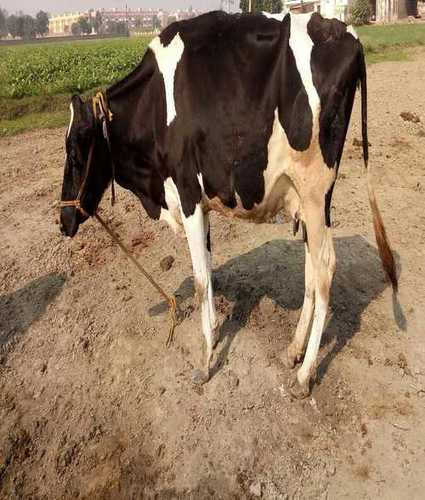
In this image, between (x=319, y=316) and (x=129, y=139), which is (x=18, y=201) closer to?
(x=129, y=139)

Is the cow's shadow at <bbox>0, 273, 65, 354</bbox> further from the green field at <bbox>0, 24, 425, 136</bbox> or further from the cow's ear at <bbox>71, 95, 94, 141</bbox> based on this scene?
the green field at <bbox>0, 24, 425, 136</bbox>

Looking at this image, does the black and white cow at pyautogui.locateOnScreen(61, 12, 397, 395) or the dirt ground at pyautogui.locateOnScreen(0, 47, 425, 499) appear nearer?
the black and white cow at pyautogui.locateOnScreen(61, 12, 397, 395)

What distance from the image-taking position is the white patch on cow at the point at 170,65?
142 inches

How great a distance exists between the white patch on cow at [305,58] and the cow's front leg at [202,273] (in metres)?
1.13

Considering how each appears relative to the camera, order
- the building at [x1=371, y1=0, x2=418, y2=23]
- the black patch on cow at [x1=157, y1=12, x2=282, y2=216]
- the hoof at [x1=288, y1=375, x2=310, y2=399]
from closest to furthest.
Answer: the black patch on cow at [x1=157, y1=12, x2=282, y2=216], the hoof at [x1=288, y1=375, x2=310, y2=399], the building at [x1=371, y1=0, x2=418, y2=23]

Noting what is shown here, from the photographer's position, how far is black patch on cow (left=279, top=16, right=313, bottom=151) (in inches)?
129

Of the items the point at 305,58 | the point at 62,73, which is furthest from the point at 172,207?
the point at 62,73

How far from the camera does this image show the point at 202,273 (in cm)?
408

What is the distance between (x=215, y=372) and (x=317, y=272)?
51.4 inches

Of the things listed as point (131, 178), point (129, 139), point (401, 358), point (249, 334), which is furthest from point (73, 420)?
point (401, 358)

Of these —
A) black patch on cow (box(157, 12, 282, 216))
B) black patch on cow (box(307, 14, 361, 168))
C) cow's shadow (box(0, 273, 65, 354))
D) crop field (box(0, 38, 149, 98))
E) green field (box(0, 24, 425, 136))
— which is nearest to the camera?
black patch on cow (box(307, 14, 361, 168))

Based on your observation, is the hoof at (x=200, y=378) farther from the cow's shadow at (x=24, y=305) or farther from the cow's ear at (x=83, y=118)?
the cow's ear at (x=83, y=118)

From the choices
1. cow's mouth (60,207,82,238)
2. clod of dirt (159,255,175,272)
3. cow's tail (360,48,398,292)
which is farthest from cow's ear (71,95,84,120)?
clod of dirt (159,255,175,272)

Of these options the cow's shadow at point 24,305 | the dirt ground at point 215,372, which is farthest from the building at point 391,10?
the cow's shadow at point 24,305
